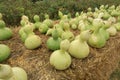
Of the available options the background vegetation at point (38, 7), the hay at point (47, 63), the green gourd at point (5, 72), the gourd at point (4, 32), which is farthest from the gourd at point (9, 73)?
the background vegetation at point (38, 7)

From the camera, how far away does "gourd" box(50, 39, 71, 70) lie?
213cm

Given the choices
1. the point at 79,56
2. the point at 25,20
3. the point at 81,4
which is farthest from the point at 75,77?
the point at 81,4

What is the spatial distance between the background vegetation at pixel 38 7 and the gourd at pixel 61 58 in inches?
130

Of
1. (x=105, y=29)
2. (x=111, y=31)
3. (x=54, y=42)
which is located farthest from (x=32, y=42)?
(x=111, y=31)

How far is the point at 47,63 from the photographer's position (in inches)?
90.0

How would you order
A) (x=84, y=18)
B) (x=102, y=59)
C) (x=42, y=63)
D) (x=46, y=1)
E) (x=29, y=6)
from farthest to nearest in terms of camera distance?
(x=46, y=1), (x=29, y=6), (x=84, y=18), (x=102, y=59), (x=42, y=63)

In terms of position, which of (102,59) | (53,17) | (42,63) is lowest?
Result: (53,17)

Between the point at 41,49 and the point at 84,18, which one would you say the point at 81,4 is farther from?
the point at 41,49

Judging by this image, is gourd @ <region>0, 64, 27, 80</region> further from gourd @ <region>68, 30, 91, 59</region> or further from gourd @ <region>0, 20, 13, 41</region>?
gourd @ <region>0, 20, 13, 41</region>

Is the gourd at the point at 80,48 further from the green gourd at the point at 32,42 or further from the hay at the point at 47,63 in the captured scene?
the green gourd at the point at 32,42

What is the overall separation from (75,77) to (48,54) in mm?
349

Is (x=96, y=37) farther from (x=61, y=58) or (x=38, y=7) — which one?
(x=38, y=7)

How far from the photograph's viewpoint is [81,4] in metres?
6.48

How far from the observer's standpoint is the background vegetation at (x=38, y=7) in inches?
209
